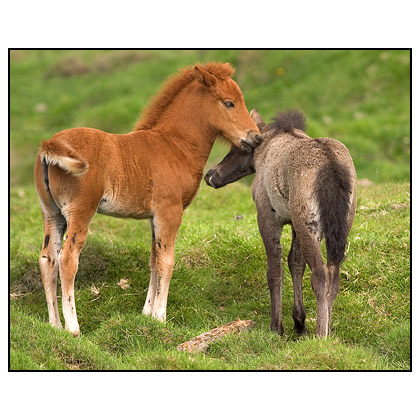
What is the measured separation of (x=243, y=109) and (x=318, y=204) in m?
1.87

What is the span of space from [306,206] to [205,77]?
212cm

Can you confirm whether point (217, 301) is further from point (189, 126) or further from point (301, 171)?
point (301, 171)

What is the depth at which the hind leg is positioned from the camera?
6832mm

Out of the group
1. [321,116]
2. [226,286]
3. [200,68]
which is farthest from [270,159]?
[321,116]

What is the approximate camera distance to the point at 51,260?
22.5ft

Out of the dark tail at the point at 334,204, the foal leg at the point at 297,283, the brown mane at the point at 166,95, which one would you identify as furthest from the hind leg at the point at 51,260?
the dark tail at the point at 334,204

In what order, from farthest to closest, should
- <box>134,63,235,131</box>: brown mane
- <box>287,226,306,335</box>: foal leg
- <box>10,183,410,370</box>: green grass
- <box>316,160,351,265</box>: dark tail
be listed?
<box>134,63,235,131</box>: brown mane → <box>287,226,306,335</box>: foal leg → <box>316,160,351,265</box>: dark tail → <box>10,183,410,370</box>: green grass

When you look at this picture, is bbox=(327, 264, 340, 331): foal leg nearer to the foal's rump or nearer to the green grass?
the foal's rump

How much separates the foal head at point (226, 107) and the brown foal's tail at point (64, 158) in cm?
179

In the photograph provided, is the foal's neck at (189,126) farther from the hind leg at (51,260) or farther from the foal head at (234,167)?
the hind leg at (51,260)

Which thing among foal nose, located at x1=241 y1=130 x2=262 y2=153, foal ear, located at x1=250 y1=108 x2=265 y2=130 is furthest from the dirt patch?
foal nose, located at x1=241 y1=130 x2=262 y2=153

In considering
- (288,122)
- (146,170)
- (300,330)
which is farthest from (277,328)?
(288,122)

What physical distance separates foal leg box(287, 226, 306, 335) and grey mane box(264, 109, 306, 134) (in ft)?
3.86

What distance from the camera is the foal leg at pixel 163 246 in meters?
7.05
